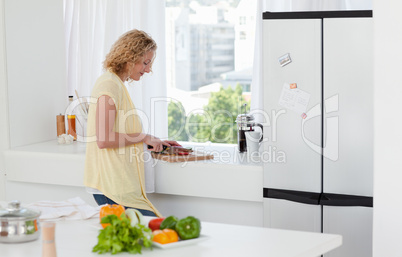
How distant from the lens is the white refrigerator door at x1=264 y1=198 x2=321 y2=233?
341 centimetres

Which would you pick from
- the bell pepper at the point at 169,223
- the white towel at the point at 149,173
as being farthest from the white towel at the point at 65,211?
the white towel at the point at 149,173

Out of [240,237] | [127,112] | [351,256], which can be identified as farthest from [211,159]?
[240,237]

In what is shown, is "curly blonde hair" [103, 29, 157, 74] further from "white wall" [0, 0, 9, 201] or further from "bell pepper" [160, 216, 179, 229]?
"bell pepper" [160, 216, 179, 229]

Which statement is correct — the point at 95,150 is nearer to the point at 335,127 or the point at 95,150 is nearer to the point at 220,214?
the point at 220,214

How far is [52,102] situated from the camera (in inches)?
180

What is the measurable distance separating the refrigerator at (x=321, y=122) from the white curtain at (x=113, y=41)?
1.26 m

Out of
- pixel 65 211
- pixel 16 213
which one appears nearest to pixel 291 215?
pixel 65 211

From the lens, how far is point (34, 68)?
4426 mm

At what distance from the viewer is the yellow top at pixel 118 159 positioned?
3283mm

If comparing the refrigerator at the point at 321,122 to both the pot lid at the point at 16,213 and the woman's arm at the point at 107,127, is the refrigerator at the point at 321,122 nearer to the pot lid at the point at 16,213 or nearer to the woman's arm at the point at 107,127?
the woman's arm at the point at 107,127

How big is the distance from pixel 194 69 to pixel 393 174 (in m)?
8.41

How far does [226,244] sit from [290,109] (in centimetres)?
131

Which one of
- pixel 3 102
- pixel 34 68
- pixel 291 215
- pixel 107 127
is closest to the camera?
pixel 107 127

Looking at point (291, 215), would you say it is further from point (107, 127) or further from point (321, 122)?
point (107, 127)
